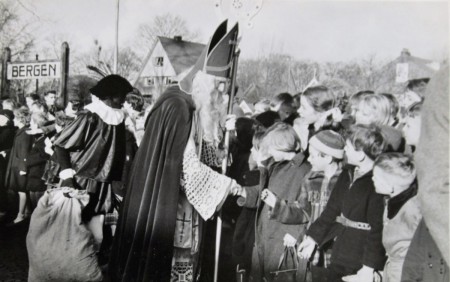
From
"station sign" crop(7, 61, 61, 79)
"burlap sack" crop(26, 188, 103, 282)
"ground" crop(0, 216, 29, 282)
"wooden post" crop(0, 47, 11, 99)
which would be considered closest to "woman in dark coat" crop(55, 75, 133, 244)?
"burlap sack" crop(26, 188, 103, 282)

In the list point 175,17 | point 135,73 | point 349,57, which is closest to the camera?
point 349,57

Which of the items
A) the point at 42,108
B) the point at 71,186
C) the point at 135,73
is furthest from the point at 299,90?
the point at 42,108

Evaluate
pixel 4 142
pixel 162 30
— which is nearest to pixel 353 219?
pixel 162 30

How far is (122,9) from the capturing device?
345cm

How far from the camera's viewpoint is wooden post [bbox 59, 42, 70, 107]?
3785mm

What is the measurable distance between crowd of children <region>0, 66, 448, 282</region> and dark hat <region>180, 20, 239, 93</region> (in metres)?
0.35

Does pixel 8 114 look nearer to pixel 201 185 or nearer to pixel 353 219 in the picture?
pixel 201 185

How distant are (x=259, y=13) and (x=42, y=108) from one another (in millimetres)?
2527

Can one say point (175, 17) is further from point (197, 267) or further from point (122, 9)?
point (197, 267)

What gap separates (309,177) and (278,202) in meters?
0.24

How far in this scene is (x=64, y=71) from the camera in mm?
3934

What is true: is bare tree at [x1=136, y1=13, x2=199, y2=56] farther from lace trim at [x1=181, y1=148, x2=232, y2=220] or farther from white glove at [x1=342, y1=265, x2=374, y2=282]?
white glove at [x1=342, y1=265, x2=374, y2=282]

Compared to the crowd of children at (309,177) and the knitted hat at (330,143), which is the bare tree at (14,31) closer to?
the crowd of children at (309,177)

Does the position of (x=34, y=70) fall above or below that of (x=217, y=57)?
below
